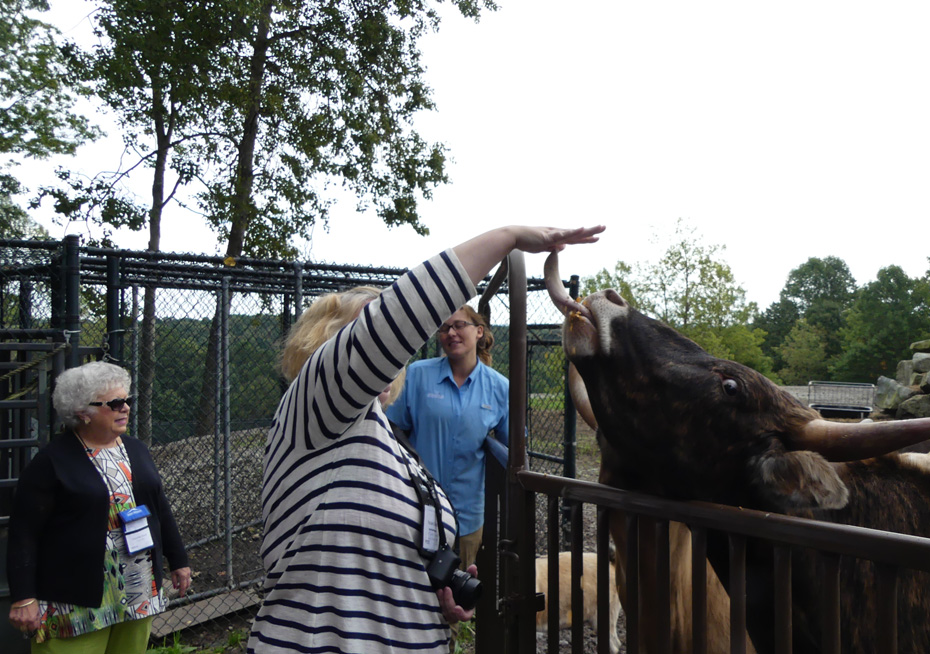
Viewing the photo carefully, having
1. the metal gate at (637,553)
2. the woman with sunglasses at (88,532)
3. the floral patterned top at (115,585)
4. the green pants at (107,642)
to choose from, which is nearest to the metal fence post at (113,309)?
the woman with sunglasses at (88,532)

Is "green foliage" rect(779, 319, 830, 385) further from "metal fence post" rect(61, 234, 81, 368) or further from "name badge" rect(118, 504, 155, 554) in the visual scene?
"name badge" rect(118, 504, 155, 554)

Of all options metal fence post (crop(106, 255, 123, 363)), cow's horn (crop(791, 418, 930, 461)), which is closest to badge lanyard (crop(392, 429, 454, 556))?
cow's horn (crop(791, 418, 930, 461))

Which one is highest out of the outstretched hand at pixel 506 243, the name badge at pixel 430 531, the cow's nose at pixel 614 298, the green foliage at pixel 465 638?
the outstretched hand at pixel 506 243

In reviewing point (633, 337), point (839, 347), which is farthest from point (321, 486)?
point (839, 347)

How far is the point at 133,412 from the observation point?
499cm

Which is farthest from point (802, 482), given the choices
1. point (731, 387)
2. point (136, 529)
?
point (136, 529)

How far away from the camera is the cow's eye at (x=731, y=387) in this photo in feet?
5.79

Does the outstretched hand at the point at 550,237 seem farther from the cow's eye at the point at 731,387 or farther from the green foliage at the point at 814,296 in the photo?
the green foliage at the point at 814,296

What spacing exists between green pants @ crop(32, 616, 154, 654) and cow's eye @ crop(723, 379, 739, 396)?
119 inches

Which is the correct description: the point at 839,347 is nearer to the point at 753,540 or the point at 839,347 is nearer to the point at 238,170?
the point at 238,170

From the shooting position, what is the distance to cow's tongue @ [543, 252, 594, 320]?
1773mm

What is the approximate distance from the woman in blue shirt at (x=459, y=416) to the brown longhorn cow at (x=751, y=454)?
5.84 feet

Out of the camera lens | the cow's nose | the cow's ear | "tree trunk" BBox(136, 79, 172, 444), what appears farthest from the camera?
"tree trunk" BBox(136, 79, 172, 444)

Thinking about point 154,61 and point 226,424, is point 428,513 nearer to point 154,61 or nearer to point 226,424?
point 226,424
